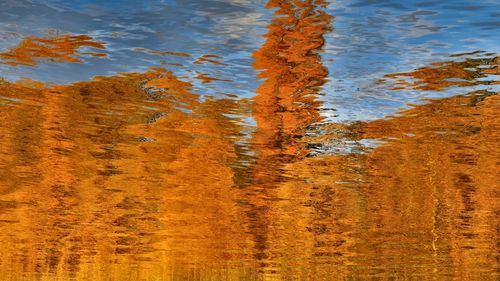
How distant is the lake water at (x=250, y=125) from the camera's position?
5441mm

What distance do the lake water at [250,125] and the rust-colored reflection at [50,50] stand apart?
22 millimetres

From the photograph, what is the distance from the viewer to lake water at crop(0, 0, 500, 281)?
5441 millimetres

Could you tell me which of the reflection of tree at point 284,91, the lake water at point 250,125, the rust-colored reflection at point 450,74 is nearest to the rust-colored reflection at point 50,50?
the lake water at point 250,125

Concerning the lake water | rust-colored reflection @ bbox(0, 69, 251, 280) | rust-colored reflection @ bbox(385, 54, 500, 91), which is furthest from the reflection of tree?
rust-colored reflection @ bbox(385, 54, 500, 91)

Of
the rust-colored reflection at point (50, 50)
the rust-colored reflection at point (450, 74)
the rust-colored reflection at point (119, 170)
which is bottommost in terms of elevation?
the rust-colored reflection at point (119, 170)

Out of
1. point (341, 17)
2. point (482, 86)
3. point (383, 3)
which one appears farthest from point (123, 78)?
point (482, 86)

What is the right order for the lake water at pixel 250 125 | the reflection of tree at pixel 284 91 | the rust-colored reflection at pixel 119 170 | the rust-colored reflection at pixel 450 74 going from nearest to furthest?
the reflection of tree at pixel 284 91 < the lake water at pixel 250 125 < the rust-colored reflection at pixel 450 74 < the rust-colored reflection at pixel 119 170

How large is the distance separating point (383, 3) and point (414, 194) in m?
6.37

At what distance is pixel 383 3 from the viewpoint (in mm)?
5035

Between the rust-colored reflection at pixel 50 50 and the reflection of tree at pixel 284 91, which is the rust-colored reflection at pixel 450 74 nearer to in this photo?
the reflection of tree at pixel 284 91

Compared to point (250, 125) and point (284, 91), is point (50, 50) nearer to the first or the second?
point (284, 91)

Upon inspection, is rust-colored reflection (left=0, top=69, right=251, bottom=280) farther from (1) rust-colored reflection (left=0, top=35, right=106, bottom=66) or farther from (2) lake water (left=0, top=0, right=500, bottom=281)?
(1) rust-colored reflection (left=0, top=35, right=106, bottom=66)

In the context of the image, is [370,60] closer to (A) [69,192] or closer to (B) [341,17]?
(B) [341,17]

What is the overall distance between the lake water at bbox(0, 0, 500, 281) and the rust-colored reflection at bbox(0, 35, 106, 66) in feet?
0.07
